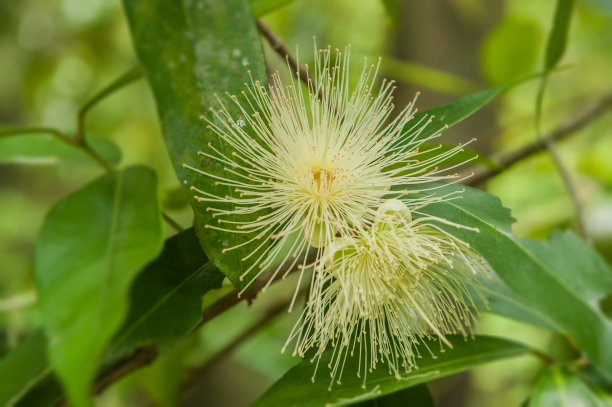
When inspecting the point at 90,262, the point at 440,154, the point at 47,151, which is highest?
the point at 440,154

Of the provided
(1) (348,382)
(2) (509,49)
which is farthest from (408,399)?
(2) (509,49)

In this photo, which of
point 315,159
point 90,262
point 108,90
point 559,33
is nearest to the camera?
point 90,262

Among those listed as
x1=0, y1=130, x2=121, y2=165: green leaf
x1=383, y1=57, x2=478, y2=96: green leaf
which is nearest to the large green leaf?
x1=0, y1=130, x2=121, y2=165: green leaf

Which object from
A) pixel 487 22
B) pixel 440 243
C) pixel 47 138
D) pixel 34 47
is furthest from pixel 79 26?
pixel 440 243

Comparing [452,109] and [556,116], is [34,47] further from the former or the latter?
[452,109]

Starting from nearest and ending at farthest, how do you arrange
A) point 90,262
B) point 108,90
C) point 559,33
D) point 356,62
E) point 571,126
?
point 90,262
point 108,90
point 559,33
point 571,126
point 356,62

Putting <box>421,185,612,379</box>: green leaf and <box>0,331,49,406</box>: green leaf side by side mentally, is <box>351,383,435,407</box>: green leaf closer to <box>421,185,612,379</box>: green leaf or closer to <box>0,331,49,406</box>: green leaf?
<box>421,185,612,379</box>: green leaf

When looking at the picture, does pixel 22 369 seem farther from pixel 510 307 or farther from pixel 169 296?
pixel 510 307
